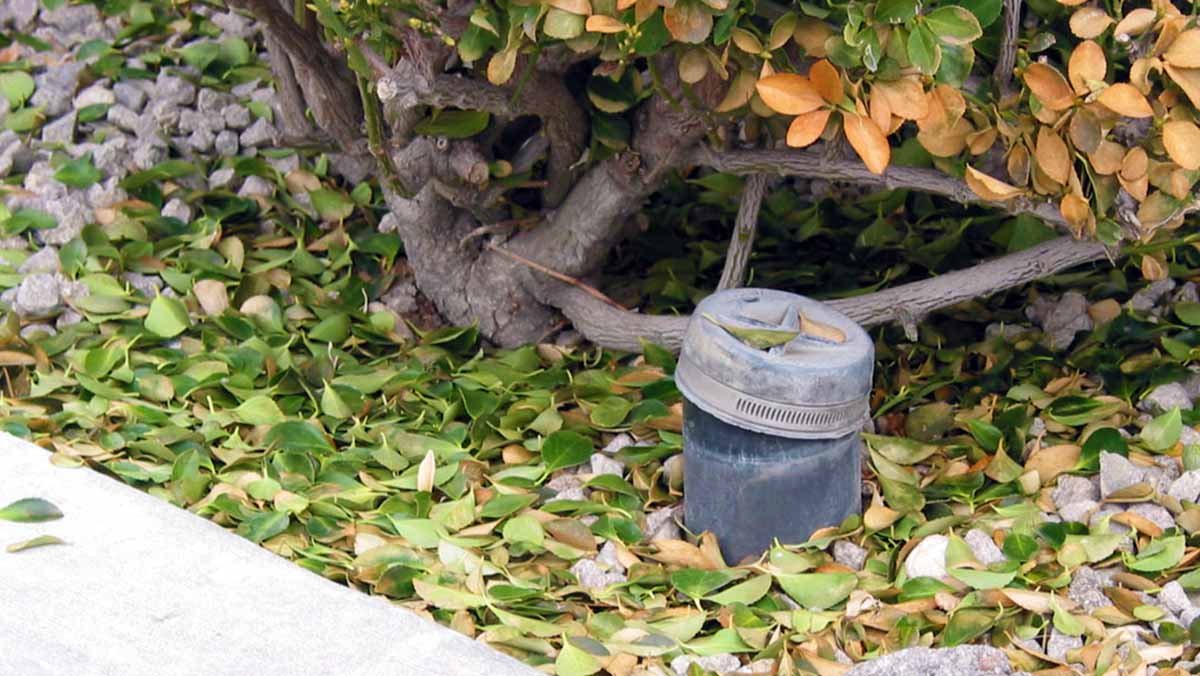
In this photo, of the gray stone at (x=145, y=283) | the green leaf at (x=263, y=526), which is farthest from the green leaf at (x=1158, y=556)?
the gray stone at (x=145, y=283)

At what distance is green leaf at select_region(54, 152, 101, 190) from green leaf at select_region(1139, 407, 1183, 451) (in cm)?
227

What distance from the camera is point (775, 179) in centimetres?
351

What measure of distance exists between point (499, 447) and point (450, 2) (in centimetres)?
80

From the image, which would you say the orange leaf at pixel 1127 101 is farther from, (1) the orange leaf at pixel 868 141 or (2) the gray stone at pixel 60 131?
(2) the gray stone at pixel 60 131

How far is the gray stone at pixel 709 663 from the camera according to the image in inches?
83.4

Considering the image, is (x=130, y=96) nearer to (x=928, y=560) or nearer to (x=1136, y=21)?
(x=928, y=560)

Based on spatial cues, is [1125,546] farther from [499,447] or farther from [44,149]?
[44,149]

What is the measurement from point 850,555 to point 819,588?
133 mm

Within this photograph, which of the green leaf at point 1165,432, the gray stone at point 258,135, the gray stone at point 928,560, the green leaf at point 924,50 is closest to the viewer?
the green leaf at point 924,50

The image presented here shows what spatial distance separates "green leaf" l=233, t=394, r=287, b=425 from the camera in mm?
2738

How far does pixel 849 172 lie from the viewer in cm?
256

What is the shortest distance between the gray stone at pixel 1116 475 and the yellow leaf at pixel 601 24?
1.06 meters

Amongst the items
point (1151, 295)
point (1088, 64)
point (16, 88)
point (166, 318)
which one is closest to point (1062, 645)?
point (1088, 64)

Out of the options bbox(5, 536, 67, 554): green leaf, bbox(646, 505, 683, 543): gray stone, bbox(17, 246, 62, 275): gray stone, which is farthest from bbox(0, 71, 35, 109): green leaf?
bbox(646, 505, 683, 543): gray stone
